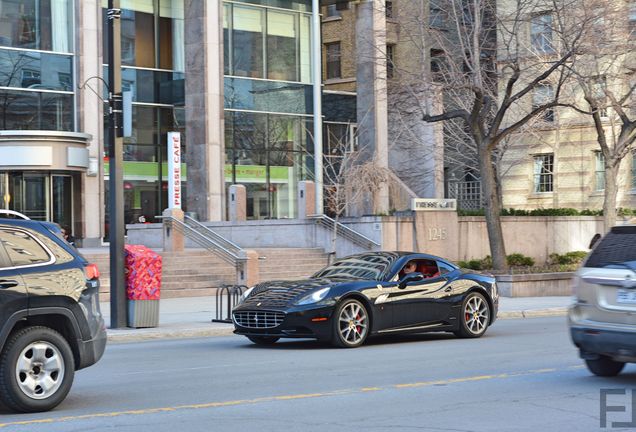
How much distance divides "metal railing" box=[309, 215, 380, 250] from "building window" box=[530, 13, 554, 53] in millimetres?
8106

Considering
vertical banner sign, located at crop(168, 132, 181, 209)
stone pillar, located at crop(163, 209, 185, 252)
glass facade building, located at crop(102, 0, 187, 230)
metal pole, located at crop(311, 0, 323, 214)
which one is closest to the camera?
stone pillar, located at crop(163, 209, 185, 252)

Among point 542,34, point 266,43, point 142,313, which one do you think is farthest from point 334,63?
point 142,313

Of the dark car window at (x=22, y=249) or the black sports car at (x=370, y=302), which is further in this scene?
the black sports car at (x=370, y=302)

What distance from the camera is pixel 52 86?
121ft

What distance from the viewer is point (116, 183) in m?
19.3

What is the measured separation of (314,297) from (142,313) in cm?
545

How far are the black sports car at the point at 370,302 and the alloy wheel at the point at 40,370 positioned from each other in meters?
5.36

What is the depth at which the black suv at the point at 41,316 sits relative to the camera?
931 centimetres

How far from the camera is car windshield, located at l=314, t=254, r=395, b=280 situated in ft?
51.6

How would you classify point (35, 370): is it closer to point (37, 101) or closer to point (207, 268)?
point (207, 268)

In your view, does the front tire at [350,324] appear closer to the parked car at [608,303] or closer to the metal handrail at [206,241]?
the parked car at [608,303]

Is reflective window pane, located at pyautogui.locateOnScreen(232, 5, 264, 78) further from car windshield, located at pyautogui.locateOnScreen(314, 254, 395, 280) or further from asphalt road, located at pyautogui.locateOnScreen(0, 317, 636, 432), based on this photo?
asphalt road, located at pyautogui.locateOnScreen(0, 317, 636, 432)

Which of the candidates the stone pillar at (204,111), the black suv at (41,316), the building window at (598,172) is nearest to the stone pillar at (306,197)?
the stone pillar at (204,111)

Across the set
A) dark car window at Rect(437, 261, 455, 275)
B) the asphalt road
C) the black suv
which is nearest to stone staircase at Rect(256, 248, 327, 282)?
dark car window at Rect(437, 261, 455, 275)
